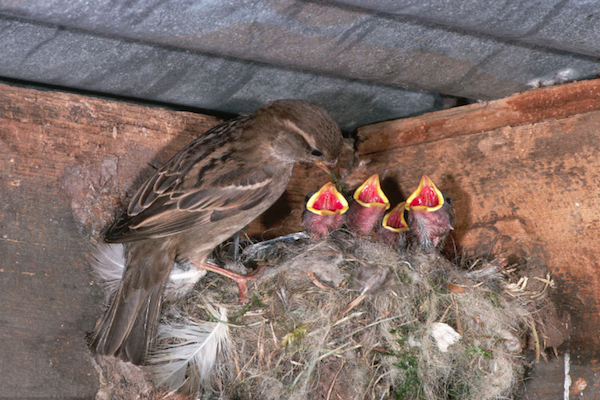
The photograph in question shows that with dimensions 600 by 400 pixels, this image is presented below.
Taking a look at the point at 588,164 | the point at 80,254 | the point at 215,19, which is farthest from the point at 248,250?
the point at 588,164

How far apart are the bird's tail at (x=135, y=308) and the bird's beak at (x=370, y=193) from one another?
3.73 feet

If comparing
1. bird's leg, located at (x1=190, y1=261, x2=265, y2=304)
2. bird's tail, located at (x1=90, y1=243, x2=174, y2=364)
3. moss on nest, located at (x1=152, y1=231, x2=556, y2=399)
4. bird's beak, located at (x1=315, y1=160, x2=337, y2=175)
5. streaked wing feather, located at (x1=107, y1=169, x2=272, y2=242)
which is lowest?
moss on nest, located at (x1=152, y1=231, x2=556, y2=399)

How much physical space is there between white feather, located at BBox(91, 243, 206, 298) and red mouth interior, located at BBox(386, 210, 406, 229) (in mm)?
1165

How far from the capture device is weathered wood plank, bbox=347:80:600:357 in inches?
116

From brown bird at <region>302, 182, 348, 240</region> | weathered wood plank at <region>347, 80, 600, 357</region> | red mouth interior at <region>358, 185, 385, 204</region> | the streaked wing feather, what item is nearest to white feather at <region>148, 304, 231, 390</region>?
the streaked wing feather

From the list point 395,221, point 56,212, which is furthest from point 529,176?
point 56,212

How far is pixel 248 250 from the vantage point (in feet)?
11.6

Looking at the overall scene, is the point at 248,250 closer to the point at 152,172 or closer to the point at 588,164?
the point at 152,172

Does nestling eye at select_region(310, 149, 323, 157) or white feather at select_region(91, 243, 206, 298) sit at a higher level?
nestling eye at select_region(310, 149, 323, 157)

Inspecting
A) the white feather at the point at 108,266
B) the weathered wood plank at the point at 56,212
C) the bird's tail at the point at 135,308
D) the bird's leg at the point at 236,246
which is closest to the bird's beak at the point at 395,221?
the bird's leg at the point at 236,246

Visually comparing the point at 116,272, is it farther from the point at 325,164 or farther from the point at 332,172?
the point at 332,172

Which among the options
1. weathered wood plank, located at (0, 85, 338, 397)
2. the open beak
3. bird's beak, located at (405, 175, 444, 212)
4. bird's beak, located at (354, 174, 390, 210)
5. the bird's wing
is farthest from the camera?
bird's beak, located at (354, 174, 390, 210)

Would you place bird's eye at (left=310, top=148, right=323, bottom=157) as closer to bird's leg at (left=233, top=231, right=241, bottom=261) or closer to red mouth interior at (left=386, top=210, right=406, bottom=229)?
red mouth interior at (left=386, top=210, right=406, bottom=229)

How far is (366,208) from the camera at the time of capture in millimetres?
3512
